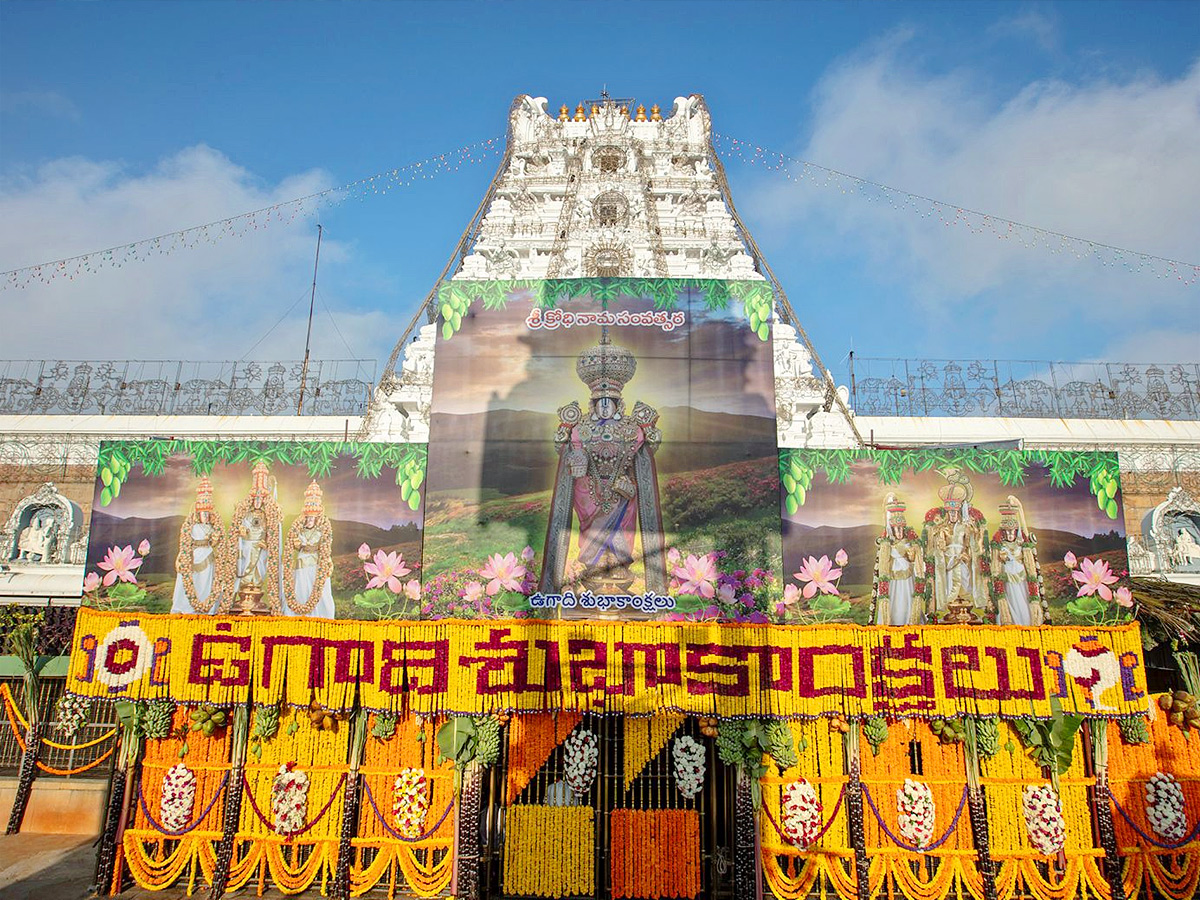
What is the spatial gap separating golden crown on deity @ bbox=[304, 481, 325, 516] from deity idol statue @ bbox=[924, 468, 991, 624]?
11.5 metres

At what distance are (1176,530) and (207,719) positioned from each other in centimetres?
3727

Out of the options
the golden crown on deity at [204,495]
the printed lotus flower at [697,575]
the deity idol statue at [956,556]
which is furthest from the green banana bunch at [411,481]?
the deity idol statue at [956,556]

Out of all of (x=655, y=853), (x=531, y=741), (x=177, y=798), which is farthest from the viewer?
(x=177, y=798)

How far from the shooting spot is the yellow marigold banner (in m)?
14.4

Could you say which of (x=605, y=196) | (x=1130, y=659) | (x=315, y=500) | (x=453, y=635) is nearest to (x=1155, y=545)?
(x=1130, y=659)

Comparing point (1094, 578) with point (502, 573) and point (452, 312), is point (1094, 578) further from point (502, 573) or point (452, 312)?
point (452, 312)

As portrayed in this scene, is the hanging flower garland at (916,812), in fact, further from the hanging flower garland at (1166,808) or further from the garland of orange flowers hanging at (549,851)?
the garland of orange flowers hanging at (549,851)

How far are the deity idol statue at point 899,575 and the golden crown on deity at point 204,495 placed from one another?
12.8 metres

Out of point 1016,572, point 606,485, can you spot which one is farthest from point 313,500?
point 1016,572

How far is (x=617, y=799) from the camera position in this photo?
48.2 ft

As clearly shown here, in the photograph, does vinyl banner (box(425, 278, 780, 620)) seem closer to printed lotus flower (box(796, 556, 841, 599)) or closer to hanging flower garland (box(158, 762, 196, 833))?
printed lotus flower (box(796, 556, 841, 599))

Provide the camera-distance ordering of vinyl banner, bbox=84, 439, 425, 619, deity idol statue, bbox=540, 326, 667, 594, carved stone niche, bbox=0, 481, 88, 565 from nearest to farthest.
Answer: deity idol statue, bbox=540, 326, 667, 594 < vinyl banner, bbox=84, 439, 425, 619 < carved stone niche, bbox=0, 481, 88, 565

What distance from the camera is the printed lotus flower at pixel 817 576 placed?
14.9 meters

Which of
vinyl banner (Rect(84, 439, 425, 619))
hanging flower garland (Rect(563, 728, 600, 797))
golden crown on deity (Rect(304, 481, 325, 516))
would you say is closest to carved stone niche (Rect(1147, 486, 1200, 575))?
hanging flower garland (Rect(563, 728, 600, 797))
